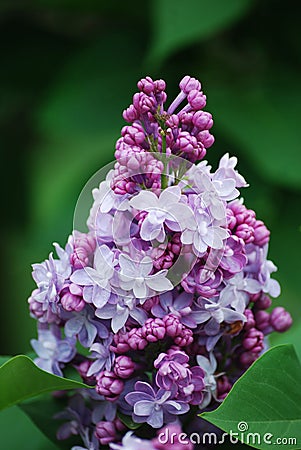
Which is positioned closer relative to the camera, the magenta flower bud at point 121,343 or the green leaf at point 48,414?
the magenta flower bud at point 121,343

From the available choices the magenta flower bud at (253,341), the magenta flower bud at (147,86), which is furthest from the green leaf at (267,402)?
the magenta flower bud at (147,86)

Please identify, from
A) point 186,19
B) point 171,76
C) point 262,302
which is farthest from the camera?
point 171,76

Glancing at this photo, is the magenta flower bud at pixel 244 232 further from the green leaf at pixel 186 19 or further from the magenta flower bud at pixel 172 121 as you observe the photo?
the green leaf at pixel 186 19

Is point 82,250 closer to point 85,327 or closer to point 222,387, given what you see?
point 85,327

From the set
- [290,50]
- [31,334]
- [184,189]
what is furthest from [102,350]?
[31,334]

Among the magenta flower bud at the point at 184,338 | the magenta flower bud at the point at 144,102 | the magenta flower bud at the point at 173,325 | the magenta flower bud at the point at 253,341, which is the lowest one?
the magenta flower bud at the point at 253,341

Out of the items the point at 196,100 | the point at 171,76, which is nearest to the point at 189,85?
the point at 196,100

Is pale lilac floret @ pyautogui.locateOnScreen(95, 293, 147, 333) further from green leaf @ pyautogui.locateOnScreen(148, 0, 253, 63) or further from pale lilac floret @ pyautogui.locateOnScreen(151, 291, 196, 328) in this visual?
green leaf @ pyautogui.locateOnScreen(148, 0, 253, 63)
